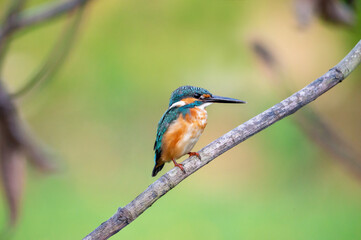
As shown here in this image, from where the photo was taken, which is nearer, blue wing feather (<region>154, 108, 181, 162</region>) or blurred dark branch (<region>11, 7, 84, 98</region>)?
blue wing feather (<region>154, 108, 181, 162</region>)

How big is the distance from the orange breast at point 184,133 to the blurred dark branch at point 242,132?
0.44ft

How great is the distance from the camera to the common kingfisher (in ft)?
2.28

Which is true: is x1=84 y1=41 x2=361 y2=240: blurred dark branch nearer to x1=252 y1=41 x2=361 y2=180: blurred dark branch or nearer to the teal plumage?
the teal plumage

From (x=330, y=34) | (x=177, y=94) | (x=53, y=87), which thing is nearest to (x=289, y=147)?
(x=330, y=34)

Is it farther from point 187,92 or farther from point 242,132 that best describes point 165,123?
point 242,132

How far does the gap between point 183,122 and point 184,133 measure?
0.02 m

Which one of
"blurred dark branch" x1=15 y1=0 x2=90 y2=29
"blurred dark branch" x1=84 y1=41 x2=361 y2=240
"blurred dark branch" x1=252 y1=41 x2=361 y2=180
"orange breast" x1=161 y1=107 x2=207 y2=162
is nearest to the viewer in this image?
"blurred dark branch" x1=84 y1=41 x2=361 y2=240

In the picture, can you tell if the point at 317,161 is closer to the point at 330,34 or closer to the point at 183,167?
the point at 330,34

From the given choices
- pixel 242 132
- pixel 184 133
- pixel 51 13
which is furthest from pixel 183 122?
pixel 51 13

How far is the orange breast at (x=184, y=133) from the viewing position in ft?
2.27

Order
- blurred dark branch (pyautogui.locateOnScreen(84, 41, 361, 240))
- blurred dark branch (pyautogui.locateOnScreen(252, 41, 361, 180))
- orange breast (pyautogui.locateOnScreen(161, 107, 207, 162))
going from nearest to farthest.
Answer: blurred dark branch (pyautogui.locateOnScreen(84, 41, 361, 240))
orange breast (pyautogui.locateOnScreen(161, 107, 207, 162))
blurred dark branch (pyautogui.locateOnScreen(252, 41, 361, 180))

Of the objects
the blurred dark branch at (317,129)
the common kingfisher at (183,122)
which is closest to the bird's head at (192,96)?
the common kingfisher at (183,122)

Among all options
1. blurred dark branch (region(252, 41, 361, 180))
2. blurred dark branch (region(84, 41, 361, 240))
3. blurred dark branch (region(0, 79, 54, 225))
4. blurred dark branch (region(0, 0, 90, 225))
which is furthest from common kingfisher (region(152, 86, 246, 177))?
blurred dark branch (region(0, 79, 54, 225))

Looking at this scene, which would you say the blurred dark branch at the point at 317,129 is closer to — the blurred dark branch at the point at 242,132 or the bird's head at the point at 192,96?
the bird's head at the point at 192,96
